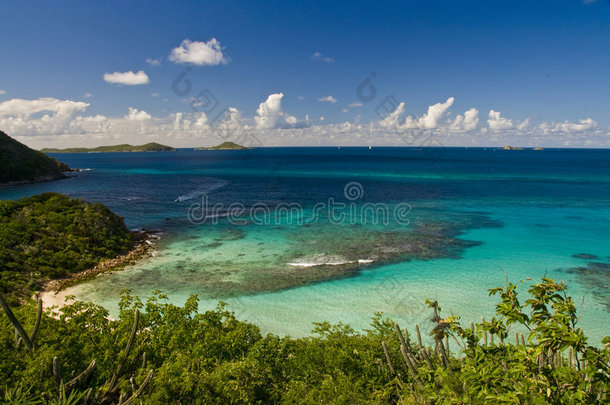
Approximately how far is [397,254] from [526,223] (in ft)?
89.6

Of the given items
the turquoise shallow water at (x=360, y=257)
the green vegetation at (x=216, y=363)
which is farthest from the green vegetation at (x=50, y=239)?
the green vegetation at (x=216, y=363)

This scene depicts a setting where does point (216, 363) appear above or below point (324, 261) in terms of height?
above

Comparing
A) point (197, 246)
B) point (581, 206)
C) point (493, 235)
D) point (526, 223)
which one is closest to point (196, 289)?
point (197, 246)

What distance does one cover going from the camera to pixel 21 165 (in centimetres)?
9575

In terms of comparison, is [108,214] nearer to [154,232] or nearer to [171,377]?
[154,232]

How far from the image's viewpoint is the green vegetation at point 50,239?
26.6 meters

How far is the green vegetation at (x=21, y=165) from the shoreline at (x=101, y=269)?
79.6 metres

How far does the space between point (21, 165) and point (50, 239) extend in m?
89.9

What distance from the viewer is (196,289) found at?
87.7 ft

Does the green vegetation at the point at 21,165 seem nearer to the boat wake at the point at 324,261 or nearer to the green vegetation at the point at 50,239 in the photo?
the green vegetation at the point at 50,239

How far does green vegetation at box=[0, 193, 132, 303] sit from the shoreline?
0.77 m

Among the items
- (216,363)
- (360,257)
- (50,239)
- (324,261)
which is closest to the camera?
(216,363)

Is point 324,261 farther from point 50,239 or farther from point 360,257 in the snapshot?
point 50,239

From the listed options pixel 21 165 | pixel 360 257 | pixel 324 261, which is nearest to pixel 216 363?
pixel 324 261
